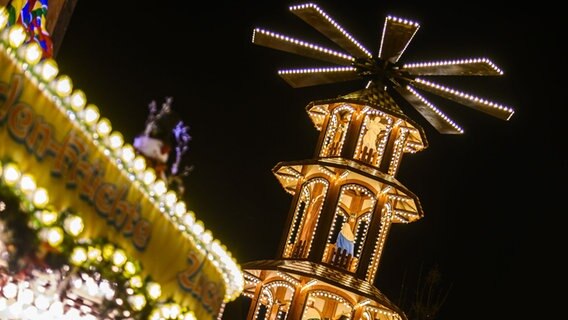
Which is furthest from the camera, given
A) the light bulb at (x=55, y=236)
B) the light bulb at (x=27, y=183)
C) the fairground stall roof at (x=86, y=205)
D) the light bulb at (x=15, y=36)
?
the light bulb at (x=55, y=236)

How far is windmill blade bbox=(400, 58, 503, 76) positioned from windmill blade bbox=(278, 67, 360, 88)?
1617 mm

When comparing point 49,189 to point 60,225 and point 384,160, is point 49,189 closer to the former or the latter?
point 60,225

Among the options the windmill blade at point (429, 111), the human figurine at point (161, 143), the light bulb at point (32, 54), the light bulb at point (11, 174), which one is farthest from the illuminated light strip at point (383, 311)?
the light bulb at point (32, 54)

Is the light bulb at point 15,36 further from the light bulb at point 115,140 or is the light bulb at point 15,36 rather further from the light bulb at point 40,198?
the light bulb at point 115,140

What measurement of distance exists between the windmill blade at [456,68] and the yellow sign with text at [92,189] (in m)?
14.7

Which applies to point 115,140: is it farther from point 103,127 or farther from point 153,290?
point 153,290

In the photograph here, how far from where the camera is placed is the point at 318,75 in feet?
93.9

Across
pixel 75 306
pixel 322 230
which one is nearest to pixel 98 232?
pixel 75 306

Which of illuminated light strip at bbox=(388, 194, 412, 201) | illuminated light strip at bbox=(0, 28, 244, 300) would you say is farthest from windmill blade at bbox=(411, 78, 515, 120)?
illuminated light strip at bbox=(0, 28, 244, 300)

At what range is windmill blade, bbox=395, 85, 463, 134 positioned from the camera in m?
28.1

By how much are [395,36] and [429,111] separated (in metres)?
2.52

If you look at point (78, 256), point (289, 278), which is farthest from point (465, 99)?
point (78, 256)

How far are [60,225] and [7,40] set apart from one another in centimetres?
233

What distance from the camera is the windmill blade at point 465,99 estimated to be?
27.7m
